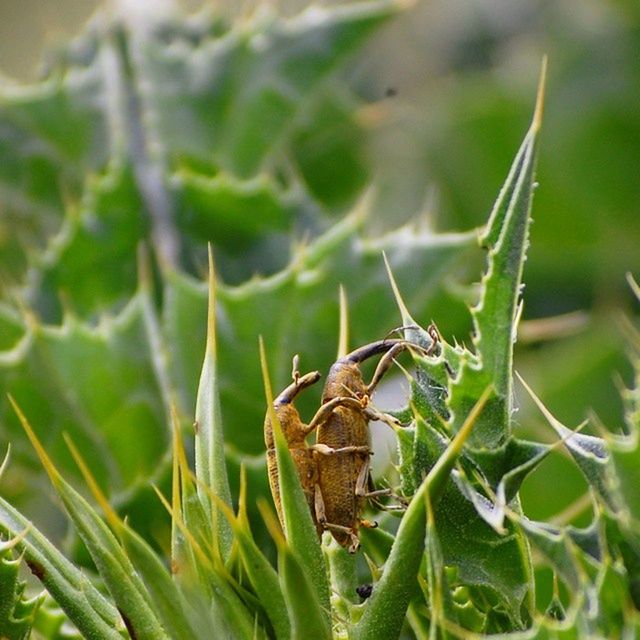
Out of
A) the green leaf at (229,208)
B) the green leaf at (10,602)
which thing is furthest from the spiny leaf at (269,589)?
the green leaf at (229,208)

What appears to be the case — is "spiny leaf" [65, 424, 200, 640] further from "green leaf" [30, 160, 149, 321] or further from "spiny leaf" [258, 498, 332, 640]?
"green leaf" [30, 160, 149, 321]

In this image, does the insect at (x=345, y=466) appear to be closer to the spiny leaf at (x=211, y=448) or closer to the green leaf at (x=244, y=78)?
the spiny leaf at (x=211, y=448)

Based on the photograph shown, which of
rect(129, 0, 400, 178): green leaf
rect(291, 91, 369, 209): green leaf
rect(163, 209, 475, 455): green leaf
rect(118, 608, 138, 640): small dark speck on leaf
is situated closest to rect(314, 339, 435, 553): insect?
rect(118, 608, 138, 640): small dark speck on leaf

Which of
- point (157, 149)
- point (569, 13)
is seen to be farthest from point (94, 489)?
point (569, 13)

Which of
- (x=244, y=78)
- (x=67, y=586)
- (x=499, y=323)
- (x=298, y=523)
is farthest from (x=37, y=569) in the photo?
(x=244, y=78)

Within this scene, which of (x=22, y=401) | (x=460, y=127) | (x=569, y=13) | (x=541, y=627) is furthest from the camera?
(x=569, y=13)

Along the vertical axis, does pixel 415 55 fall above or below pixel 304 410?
below

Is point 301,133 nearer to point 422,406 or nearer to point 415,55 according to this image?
point 422,406
